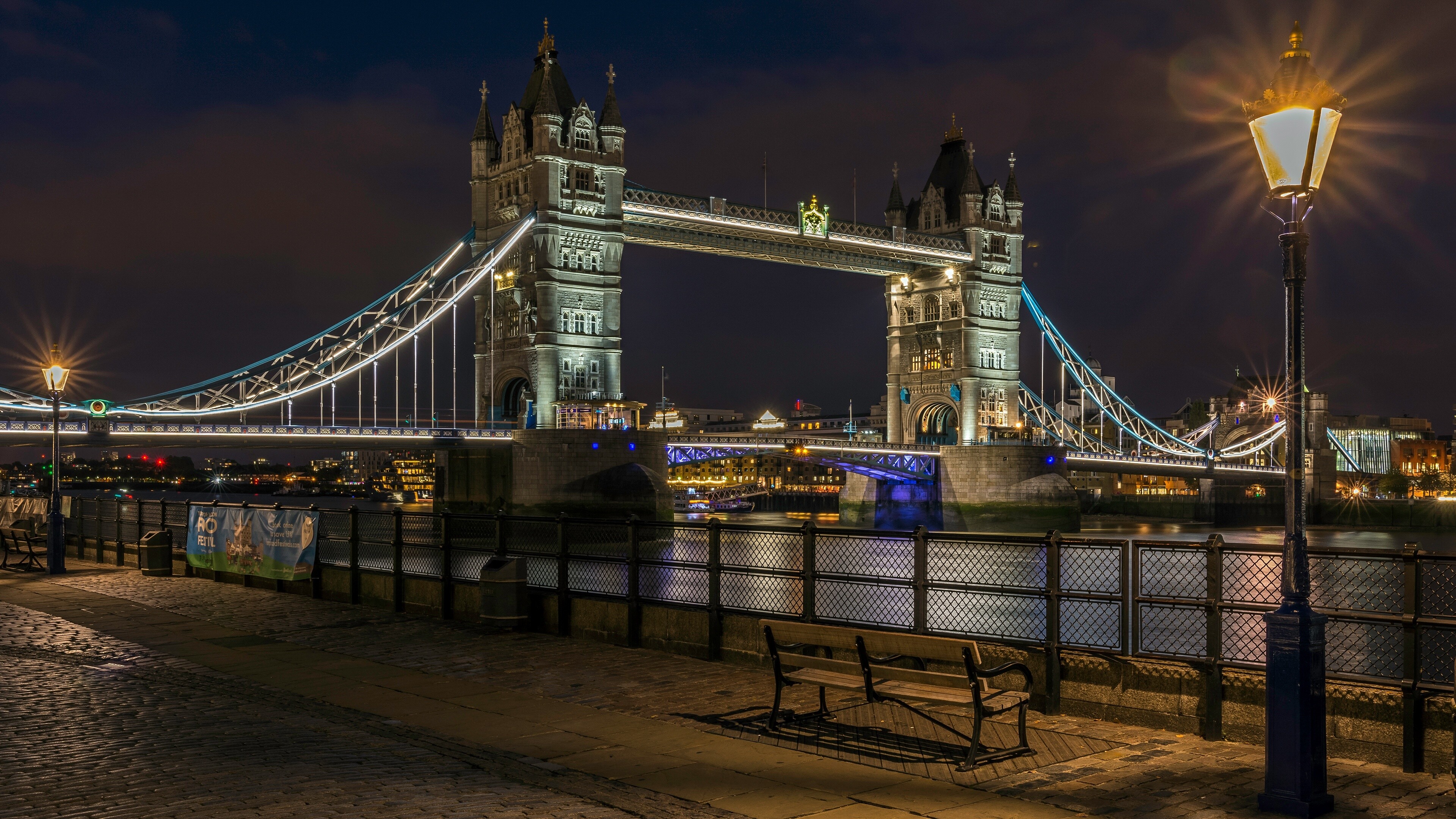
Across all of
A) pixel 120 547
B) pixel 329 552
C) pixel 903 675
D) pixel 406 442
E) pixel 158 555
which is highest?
pixel 406 442

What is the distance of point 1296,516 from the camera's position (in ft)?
22.7

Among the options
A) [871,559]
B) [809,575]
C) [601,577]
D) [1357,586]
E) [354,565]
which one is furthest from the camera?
[871,559]

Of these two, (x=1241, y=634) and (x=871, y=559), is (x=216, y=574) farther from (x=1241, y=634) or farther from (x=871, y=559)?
(x=871, y=559)

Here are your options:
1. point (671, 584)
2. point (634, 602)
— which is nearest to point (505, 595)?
point (634, 602)

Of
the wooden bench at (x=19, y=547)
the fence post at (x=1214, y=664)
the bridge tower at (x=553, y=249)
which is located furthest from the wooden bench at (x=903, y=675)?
the bridge tower at (x=553, y=249)

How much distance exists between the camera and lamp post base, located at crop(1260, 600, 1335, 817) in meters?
6.71

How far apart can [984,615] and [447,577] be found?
1666 cm

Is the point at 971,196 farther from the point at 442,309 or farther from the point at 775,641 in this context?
the point at 775,641

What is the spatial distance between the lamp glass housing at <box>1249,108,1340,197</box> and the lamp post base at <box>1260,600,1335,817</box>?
8.10ft

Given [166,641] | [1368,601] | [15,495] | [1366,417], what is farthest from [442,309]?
[1366,417]

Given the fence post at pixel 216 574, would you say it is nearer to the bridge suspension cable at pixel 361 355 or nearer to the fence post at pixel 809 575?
the fence post at pixel 809 575

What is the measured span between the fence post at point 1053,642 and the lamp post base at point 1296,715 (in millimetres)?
2466

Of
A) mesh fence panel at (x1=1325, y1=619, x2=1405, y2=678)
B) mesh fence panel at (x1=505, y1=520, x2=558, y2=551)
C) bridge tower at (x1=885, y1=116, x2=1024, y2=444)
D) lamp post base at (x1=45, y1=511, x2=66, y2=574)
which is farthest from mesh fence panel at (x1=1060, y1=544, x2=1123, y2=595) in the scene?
bridge tower at (x1=885, y1=116, x2=1024, y2=444)

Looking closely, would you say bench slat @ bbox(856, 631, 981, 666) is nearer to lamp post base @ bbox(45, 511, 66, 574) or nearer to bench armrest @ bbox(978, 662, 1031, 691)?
bench armrest @ bbox(978, 662, 1031, 691)
